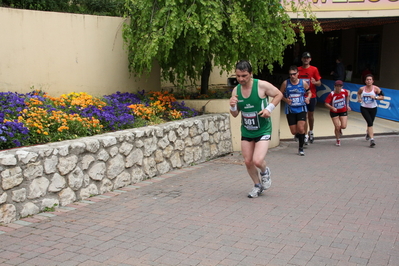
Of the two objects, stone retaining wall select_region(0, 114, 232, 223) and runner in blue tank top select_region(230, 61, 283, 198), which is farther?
runner in blue tank top select_region(230, 61, 283, 198)

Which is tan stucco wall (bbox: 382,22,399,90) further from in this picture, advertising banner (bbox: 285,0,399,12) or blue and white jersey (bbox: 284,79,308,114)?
blue and white jersey (bbox: 284,79,308,114)

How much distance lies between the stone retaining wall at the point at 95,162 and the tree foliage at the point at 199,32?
4.24ft

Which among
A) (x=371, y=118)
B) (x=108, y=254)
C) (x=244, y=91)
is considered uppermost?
(x=244, y=91)

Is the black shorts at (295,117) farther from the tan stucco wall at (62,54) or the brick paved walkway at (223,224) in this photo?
the tan stucco wall at (62,54)

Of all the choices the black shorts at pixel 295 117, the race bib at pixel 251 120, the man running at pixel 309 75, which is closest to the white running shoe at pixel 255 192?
the race bib at pixel 251 120

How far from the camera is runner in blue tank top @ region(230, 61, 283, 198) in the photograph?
6.29 m

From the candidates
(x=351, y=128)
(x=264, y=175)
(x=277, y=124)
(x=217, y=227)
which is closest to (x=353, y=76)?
(x=351, y=128)

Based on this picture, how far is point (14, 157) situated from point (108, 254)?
171cm

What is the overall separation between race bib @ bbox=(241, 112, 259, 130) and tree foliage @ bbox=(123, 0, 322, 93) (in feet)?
7.56

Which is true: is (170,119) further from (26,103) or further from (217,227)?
(217,227)

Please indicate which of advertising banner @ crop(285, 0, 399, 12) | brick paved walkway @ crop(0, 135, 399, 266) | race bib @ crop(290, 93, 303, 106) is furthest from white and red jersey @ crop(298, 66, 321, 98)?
brick paved walkway @ crop(0, 135, 399, 266)

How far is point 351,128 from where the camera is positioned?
506 inches

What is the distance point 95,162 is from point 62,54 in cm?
281

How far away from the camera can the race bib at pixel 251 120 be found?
6375 millimetres
